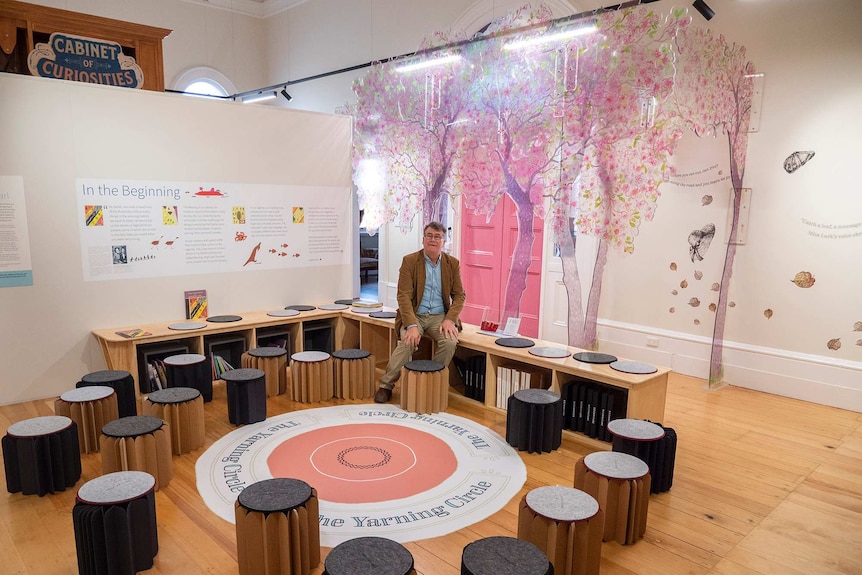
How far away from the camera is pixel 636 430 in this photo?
3.12 m

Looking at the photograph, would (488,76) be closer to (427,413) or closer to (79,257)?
(427,413)

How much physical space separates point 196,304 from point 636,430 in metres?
3.85

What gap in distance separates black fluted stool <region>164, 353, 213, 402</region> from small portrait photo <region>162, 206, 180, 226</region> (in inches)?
48.0

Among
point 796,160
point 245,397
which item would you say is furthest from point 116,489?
point 796,160

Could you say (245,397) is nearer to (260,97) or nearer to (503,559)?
(503,559)

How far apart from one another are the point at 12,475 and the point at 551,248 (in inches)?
185

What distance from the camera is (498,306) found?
628 centimetres

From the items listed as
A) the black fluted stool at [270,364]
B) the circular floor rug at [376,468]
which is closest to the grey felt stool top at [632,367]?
the circular floor rug at [376,468]

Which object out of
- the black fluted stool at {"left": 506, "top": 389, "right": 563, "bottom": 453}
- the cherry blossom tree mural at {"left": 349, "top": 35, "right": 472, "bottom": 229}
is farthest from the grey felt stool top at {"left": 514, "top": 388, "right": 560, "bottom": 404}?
the cherry blossom tree mural at {"left": 349, "top": 35, "right": 472, "bottom": 229}

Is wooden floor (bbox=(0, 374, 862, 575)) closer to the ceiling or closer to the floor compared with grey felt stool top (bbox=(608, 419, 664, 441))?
closer to the floor

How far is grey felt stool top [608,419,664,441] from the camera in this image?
119 inches

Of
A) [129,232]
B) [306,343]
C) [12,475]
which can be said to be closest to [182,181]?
[129,232]

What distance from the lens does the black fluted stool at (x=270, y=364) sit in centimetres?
454

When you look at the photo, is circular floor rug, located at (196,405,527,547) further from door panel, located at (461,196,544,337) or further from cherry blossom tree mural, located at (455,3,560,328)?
cherry blossom tree mural, located at (455,3,560,328)
